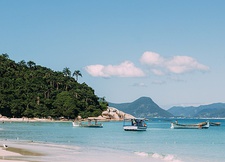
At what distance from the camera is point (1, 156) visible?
1403 inches

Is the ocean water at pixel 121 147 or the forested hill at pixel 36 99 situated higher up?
the forested hill at pixel 36 99

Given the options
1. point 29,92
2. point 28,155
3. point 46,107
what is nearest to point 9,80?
point 29,92

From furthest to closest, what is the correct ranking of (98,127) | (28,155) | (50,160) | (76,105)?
1. (76,105)
2. (98,127)
3. (28,155)
4. (50,160)

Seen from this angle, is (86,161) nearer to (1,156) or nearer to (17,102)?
(1,156)

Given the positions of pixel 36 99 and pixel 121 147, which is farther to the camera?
pixel 36 99

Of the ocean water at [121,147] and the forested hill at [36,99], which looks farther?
the forested hill at [36,99]

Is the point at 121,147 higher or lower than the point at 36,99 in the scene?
lower

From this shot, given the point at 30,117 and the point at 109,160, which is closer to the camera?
the point at 109,160

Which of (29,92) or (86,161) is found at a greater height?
(29,92)

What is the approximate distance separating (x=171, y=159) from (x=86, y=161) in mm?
9611

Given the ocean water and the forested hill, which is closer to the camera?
the ocean water

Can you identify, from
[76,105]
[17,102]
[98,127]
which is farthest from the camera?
[76,105]

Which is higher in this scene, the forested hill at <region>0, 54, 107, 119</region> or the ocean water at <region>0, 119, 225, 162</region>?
the forested hill at <region>0, 54, 107, 119</region>

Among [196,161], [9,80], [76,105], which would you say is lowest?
[196,161]
